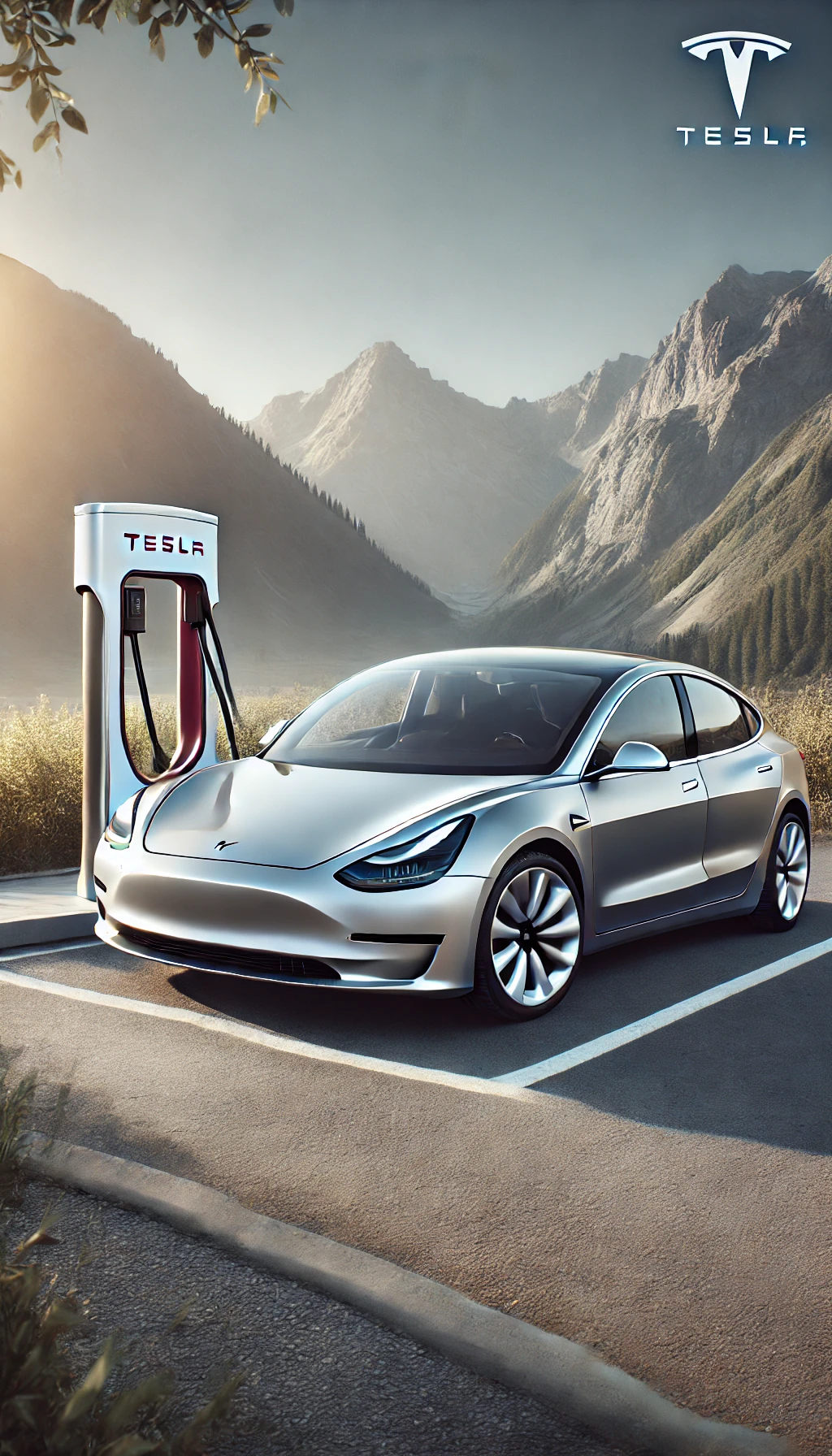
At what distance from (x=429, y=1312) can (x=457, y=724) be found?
374 centimetres

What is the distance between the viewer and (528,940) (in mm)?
5320

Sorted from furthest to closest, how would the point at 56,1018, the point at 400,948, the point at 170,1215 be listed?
the point at 56,1018
the point at 400,948
the point at 170,1215

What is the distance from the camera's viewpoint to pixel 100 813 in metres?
7.62

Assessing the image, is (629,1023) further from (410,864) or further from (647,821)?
(410,864)

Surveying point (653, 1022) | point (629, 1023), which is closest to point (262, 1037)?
point (629, 1023)

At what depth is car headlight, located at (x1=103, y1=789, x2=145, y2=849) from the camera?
5.71 m

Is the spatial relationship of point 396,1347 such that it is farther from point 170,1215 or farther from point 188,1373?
point 170,1215

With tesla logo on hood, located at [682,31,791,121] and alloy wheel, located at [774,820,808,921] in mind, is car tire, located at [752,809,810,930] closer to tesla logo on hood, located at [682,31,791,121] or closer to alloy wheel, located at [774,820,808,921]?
alloy wheel, located at [774,820,808,921]

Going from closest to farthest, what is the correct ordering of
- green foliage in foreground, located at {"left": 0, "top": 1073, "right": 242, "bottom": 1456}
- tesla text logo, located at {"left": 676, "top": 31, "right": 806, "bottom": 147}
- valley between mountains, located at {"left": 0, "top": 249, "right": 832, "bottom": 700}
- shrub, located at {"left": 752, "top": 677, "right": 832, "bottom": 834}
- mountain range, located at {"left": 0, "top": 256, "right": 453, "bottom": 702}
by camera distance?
green foliage in foreground, located at {"left": 0, "top": 1073, "right": 242, "bottom": 1456}
shrub, located at {"left": 752, "top": 677, "right": 832, "bottom": 834}
tesla text logo, located at {"left": 676, "top": 31, "right": 806, "bottom": 147}
valley between mountains, located at {"left": 0, "top": 249, "right": 832, "bottom": 700}
mountain range, located at {"left": 0, "top": 256, "right": 453, "bottom": 702}

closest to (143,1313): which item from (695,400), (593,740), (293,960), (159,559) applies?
(293,960)

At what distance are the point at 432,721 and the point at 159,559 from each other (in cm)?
228

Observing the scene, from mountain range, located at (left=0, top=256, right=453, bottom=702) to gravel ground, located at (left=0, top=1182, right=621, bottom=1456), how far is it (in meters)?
120

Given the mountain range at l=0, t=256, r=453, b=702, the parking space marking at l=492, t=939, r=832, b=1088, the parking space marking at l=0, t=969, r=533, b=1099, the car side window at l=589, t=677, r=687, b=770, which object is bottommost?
the parking space marking at l=0, t=969, r=533, b=1099

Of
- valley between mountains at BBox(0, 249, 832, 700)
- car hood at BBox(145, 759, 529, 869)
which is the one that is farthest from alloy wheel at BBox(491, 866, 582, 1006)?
valley between mountains at BBox(0, 249, 832, 700)
